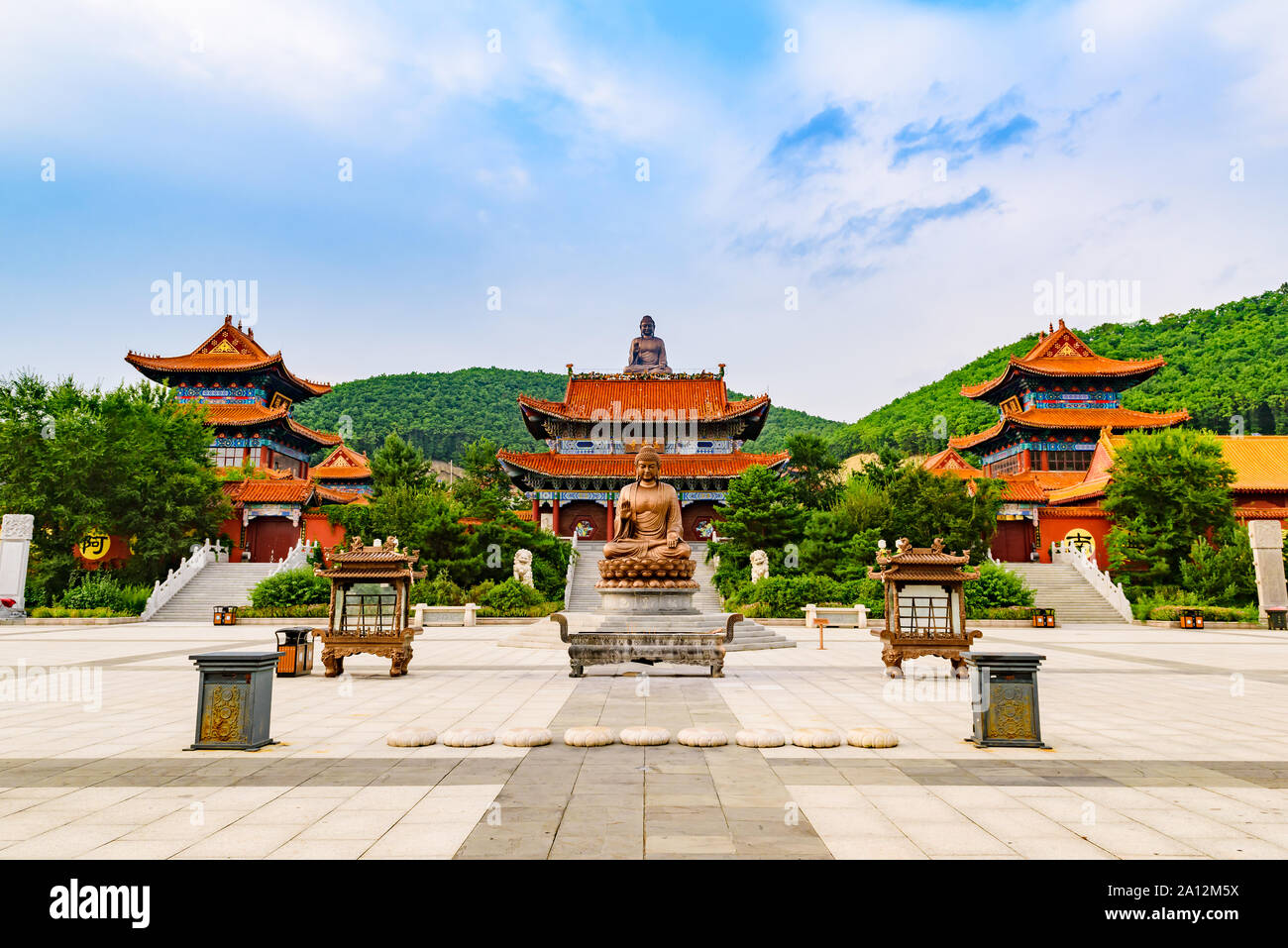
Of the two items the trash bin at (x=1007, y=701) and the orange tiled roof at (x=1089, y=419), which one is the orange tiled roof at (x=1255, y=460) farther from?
the trash bin at (x=1007, y=701)

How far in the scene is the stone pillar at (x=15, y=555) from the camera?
2398 cm

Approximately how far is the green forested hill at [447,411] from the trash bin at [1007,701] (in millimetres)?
62631

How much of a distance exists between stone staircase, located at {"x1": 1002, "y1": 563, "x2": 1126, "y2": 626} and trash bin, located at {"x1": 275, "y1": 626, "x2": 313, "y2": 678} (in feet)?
74.9

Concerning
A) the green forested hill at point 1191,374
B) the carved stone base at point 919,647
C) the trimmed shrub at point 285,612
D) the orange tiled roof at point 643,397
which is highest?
the green forested hill at point 1191,374

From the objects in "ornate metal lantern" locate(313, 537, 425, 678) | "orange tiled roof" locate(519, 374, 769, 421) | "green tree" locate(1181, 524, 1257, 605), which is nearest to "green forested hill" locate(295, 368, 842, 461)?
"orange tiled roof" locate(519, 374, 769, 421)

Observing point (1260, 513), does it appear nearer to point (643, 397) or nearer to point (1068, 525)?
point (1068, 525)

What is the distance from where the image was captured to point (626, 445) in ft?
123

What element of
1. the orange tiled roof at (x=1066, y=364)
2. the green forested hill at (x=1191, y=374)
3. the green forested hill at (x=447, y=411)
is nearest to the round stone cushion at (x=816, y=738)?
the orange tiled roof at (x=1066, y=364)

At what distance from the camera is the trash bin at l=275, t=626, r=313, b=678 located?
36.1 ft

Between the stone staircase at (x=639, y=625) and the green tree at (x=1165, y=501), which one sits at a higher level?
the green tree at (x=1165, y=501)

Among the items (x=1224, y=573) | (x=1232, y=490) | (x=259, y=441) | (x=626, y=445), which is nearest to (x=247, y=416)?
(x=259, y=441)

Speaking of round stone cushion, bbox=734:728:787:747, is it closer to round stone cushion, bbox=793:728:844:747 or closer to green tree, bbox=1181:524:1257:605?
round stone cushion, bbox=793:728:844:747
